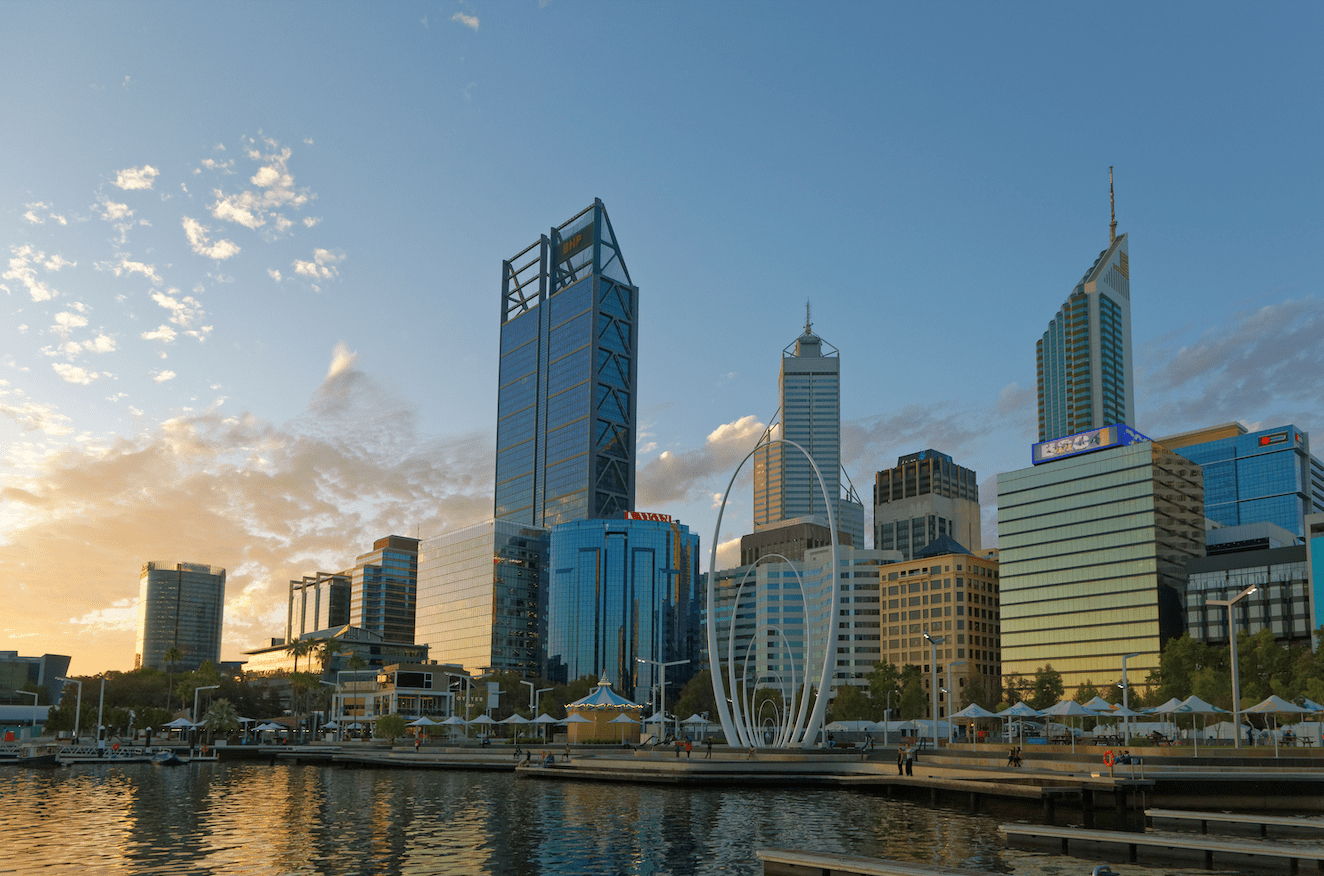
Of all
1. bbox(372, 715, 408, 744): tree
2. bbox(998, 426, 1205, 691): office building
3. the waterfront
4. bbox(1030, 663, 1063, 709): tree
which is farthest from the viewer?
bbox(998, 426, 1205, 691): office building

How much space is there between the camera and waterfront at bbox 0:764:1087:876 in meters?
35.3

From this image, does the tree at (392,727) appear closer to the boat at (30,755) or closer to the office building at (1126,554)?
the boat at (30,755)

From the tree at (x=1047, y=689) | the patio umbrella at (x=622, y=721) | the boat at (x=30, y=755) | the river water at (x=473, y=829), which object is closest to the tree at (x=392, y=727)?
the patio umbrella at (x=622, y=721)

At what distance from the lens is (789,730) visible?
297 feet

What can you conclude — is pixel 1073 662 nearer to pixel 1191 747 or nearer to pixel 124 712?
pixel 1191 747

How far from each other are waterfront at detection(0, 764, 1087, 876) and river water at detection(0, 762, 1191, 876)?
111mm

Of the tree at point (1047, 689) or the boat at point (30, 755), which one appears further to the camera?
the tree at point (1047, 689)

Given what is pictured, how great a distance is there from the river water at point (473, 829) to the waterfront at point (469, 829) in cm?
11

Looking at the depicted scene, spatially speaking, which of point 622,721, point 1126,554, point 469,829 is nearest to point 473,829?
point 469,829

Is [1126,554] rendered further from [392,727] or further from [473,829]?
[473,829]

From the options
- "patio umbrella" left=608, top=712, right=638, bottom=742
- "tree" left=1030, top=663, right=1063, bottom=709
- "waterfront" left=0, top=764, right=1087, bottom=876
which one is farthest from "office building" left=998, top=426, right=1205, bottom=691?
"waterfront" left=0, top=764, right=1087, bottom=876

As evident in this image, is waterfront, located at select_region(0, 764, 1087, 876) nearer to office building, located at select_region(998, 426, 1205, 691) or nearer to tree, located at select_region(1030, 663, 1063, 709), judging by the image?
tree, located at select_region(1030, 663, 1063, 709)

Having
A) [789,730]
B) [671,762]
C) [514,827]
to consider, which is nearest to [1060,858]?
[514,827]

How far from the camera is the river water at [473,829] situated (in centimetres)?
3519
